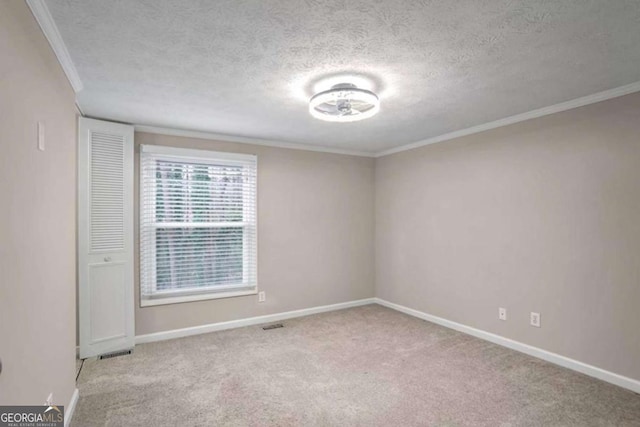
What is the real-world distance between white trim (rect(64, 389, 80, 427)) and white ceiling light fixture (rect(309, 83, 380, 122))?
2682 millimetres

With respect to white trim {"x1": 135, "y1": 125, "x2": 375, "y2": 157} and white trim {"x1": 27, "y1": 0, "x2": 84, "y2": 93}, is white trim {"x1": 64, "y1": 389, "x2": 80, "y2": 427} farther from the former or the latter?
white trim {"x1": 135, "y1": 125, "x2": 375, "y2": 157}

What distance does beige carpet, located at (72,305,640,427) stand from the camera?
227cm

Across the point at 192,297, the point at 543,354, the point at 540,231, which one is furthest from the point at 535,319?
the point at 192,297

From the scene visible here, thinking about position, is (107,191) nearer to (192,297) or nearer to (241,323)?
(192,297)

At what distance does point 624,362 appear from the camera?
263 cm

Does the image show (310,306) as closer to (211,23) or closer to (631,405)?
(631,405)

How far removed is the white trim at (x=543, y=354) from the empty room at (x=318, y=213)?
0.02m

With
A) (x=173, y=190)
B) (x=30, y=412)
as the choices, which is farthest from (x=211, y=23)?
(x=173, y=190)

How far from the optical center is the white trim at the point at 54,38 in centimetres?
155

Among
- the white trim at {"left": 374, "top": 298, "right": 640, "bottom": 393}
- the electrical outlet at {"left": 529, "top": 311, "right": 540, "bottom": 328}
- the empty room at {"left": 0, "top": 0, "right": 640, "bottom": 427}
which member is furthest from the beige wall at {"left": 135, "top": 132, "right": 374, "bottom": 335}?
the electrical outlet at {"left": 529, "top": 311, "right": 540, "bottom": 328}

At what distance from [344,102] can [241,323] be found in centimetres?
294

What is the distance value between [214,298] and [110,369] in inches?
49.4

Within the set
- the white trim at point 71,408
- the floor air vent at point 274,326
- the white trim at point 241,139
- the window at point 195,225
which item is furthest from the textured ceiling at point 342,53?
the floor air vent at point 274,326

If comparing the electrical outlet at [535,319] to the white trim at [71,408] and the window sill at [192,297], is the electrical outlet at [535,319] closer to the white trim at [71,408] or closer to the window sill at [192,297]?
the window sill at [192,297]
